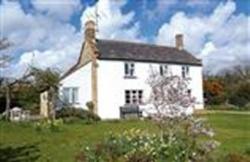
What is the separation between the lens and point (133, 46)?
47781mm

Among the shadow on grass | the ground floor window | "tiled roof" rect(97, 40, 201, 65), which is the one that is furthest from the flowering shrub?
the ground floor window

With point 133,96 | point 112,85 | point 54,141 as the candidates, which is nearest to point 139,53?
point 133,96

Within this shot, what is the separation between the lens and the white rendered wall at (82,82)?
145 feet

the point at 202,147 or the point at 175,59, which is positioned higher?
the point at 175,59

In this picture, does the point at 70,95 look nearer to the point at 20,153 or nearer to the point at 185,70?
the point at 185,70

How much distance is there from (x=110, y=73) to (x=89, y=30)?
430 centimetres

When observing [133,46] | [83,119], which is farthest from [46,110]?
[133,46]

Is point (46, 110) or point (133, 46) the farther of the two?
point (133, 46)

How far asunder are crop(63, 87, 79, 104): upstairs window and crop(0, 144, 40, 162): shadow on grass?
85.7ft

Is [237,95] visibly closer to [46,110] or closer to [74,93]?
[74,93]

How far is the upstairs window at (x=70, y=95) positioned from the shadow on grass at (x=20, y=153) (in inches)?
1028

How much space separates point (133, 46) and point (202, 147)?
120ft

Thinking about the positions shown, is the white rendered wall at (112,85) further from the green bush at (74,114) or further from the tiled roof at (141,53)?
the green bush at (74,114)

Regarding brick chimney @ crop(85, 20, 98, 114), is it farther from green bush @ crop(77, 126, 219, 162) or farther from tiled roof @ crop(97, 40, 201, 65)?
green bush @ crop(77, 126, 219, 162)
